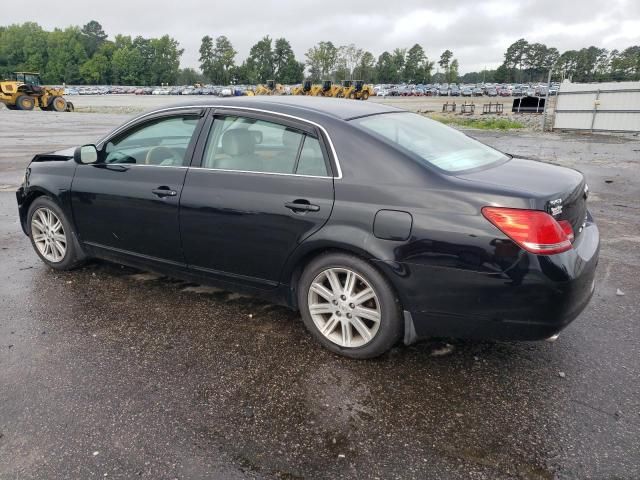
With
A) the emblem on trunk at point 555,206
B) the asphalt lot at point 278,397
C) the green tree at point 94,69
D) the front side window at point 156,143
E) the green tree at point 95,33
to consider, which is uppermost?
the green tree at point 95,33

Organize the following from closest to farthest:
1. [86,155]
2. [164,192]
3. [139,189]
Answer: [164,192]
[139,189]
[86,155]

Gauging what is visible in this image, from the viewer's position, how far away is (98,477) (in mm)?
2369

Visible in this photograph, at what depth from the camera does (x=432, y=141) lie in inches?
146

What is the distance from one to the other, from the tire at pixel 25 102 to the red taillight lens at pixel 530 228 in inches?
1535

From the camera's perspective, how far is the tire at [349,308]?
3.16 m

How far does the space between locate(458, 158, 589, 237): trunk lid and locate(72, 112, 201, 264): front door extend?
215cm

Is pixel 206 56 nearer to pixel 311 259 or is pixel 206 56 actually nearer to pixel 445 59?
pixel 445 59

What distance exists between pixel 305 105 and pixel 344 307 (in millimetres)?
1471

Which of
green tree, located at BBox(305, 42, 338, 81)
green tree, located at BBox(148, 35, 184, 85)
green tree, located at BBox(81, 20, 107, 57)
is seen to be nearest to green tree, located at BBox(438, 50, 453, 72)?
green tree, located at BBox(305, 42, 338, 81)

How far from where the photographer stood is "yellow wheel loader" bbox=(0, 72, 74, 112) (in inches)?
1359

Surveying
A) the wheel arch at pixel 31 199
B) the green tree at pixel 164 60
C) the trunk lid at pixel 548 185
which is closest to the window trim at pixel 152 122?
the wheel arch at pixel 31 199

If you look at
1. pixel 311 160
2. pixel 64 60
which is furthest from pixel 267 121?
pixel 64 60

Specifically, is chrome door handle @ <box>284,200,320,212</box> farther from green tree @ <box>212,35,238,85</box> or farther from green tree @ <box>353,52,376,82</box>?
green tree @ <box>212,35,238,85</box>

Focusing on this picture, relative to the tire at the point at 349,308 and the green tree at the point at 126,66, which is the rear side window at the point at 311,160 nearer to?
the tire at the point at 349,308
